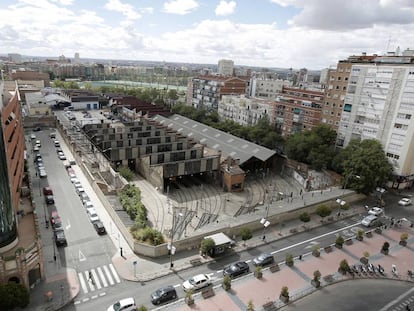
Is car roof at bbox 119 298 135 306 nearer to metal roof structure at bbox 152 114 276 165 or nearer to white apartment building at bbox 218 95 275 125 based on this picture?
metal roof structure at bbox 152 114 276 165

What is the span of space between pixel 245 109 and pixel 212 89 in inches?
1019

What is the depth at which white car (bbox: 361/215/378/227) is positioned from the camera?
1794 inches

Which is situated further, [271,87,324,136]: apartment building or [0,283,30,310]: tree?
[271,87,324,136]: apartment building

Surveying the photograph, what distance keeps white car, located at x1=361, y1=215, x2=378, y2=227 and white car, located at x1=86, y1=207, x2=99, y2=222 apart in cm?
3947

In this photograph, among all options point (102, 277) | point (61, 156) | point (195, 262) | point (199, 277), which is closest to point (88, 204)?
point (102, 277)

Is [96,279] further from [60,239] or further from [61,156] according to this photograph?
[61,156]

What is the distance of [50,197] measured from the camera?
Answer: 46062 mm

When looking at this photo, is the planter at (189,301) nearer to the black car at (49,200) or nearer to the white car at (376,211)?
the black car at (49,200)

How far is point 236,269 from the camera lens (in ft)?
106

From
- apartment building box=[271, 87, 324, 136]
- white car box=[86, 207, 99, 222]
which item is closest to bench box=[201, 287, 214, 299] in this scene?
white car box=[86, 207, 99, 222]

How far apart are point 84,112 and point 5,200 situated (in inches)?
3906

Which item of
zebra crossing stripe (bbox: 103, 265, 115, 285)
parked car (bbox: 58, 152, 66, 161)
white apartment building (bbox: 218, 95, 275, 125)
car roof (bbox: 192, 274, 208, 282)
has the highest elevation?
white apartment building (bbox: 218, 95, 275, 125)

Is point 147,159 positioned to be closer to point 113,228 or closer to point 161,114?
point 113,228

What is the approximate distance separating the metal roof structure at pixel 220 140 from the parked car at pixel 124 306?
130 ft
